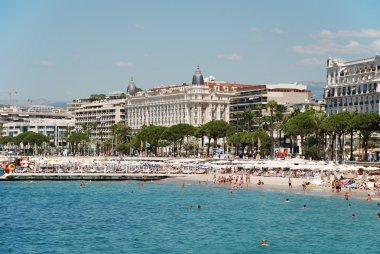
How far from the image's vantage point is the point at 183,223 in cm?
6569

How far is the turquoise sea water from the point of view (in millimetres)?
54031

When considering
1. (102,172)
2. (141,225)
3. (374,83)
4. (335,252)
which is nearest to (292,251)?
(335,252)

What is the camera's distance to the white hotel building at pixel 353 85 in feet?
451

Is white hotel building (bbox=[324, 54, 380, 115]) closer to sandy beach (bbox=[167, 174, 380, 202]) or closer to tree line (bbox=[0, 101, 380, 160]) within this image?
tree line (bbox=[0, 101, 380, 160])

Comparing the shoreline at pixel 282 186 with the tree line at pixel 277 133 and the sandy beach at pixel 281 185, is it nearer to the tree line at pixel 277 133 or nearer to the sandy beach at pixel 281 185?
the sandy beach at pixel 281 185

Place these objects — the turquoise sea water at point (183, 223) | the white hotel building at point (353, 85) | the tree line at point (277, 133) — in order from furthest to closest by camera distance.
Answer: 1. the white hotel building at point (353, 85)
2. the tree line at point (277, 133)
3. the turquoise sea water at point (183, 223)

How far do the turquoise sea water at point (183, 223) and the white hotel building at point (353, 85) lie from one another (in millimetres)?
51716

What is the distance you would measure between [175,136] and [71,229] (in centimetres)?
11605

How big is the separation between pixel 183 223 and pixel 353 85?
85.0 meters

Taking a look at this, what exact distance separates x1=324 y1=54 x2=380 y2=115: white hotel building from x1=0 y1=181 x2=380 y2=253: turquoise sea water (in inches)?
2036

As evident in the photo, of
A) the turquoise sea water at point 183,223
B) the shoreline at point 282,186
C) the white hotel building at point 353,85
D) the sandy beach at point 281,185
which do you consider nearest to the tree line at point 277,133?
the white hotel building at point 353,85

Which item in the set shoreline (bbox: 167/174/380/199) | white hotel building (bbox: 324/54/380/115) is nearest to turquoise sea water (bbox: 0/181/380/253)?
shoreline (bbox: 167/174/380/199)

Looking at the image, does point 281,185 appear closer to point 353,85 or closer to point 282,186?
point 282,186

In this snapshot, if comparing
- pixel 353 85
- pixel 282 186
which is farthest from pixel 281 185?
pixel 353 85
